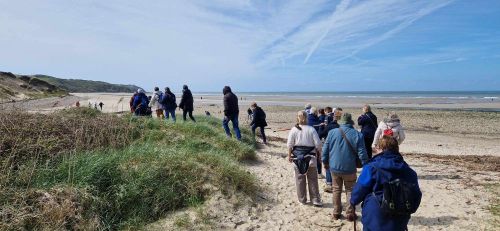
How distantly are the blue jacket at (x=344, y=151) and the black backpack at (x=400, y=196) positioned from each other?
6.87 feet

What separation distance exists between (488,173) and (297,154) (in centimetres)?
689

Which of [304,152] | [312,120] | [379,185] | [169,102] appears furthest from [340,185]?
[169,102]

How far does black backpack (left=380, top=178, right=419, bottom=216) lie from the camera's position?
336 cm

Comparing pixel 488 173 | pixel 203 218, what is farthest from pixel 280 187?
pixel 488 173

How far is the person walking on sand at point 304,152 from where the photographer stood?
249 inches

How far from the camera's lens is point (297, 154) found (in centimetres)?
637

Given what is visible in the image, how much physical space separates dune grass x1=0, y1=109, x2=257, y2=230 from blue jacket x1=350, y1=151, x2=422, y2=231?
2988 millimetres

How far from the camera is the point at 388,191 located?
3.38 meters

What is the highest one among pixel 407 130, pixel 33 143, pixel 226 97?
pixel 226 97

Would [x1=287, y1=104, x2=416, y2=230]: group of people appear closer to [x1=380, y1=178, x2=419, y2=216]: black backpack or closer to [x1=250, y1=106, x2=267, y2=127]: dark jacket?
[x1=380, y1=178, x2=419, y2=216]: black backpack

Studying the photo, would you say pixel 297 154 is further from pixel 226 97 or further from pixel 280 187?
pixel 226 97

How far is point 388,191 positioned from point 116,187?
12.8 ft

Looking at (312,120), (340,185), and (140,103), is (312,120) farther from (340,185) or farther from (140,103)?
(140,103)

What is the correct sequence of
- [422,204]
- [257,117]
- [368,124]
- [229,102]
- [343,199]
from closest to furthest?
[422,204] < [343,199] < [368,124] < [229,102] < [257,117]
